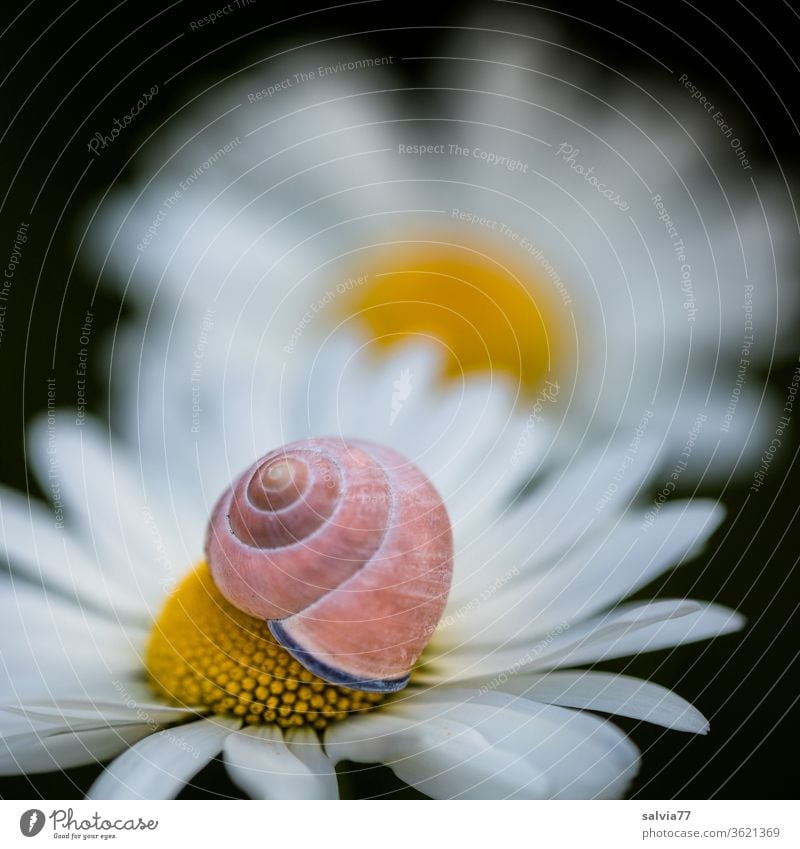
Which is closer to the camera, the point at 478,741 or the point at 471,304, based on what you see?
the point at 478,741

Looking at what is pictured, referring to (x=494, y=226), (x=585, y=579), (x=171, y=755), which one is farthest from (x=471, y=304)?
(x=171, y=755)

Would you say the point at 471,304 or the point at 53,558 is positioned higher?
the point at 471,304

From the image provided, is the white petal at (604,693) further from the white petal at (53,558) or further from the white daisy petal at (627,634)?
the white petal at (53,558)

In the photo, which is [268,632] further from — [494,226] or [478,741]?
[494,226]

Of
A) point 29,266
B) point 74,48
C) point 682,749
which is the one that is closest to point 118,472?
point 29,266

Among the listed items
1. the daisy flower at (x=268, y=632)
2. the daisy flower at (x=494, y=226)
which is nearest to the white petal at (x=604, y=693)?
the daisy flower at (x=268, y=632)

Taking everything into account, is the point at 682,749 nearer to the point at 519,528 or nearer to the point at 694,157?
the point at 519,528
